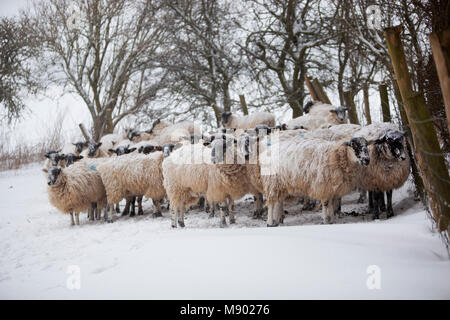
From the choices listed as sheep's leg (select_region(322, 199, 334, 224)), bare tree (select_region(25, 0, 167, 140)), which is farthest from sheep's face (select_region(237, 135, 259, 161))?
bare tree (select_region(25, 0, 167, 140))

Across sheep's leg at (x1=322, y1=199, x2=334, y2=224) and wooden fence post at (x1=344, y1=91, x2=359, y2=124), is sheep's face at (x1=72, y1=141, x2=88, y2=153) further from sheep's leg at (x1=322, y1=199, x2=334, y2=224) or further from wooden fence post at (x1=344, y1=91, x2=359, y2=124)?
sheep's leg at (x1=322, y1=199, x2=334, y2=224)

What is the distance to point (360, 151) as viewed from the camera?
523cm

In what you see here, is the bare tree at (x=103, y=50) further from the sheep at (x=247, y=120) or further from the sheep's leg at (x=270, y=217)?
the sheep's leg at (x=270, y=217)

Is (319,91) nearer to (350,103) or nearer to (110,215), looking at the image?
(350,103)

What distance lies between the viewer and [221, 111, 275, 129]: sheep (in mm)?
10672

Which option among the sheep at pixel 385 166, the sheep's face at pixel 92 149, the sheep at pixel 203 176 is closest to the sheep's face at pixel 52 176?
the sheep's face at pixel 92 149

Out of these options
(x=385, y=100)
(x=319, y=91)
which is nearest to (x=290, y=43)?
(x=319, y=91)

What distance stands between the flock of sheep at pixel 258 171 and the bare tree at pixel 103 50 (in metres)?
6.03

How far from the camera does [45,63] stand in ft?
42.5

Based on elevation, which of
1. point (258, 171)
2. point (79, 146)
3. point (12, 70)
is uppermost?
point (12, 70)

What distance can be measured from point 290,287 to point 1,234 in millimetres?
5979

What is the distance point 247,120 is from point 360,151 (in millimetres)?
5845

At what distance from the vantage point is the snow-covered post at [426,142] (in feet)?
8.22

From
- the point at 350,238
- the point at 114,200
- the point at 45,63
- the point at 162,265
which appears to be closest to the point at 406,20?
the point at 350,238
